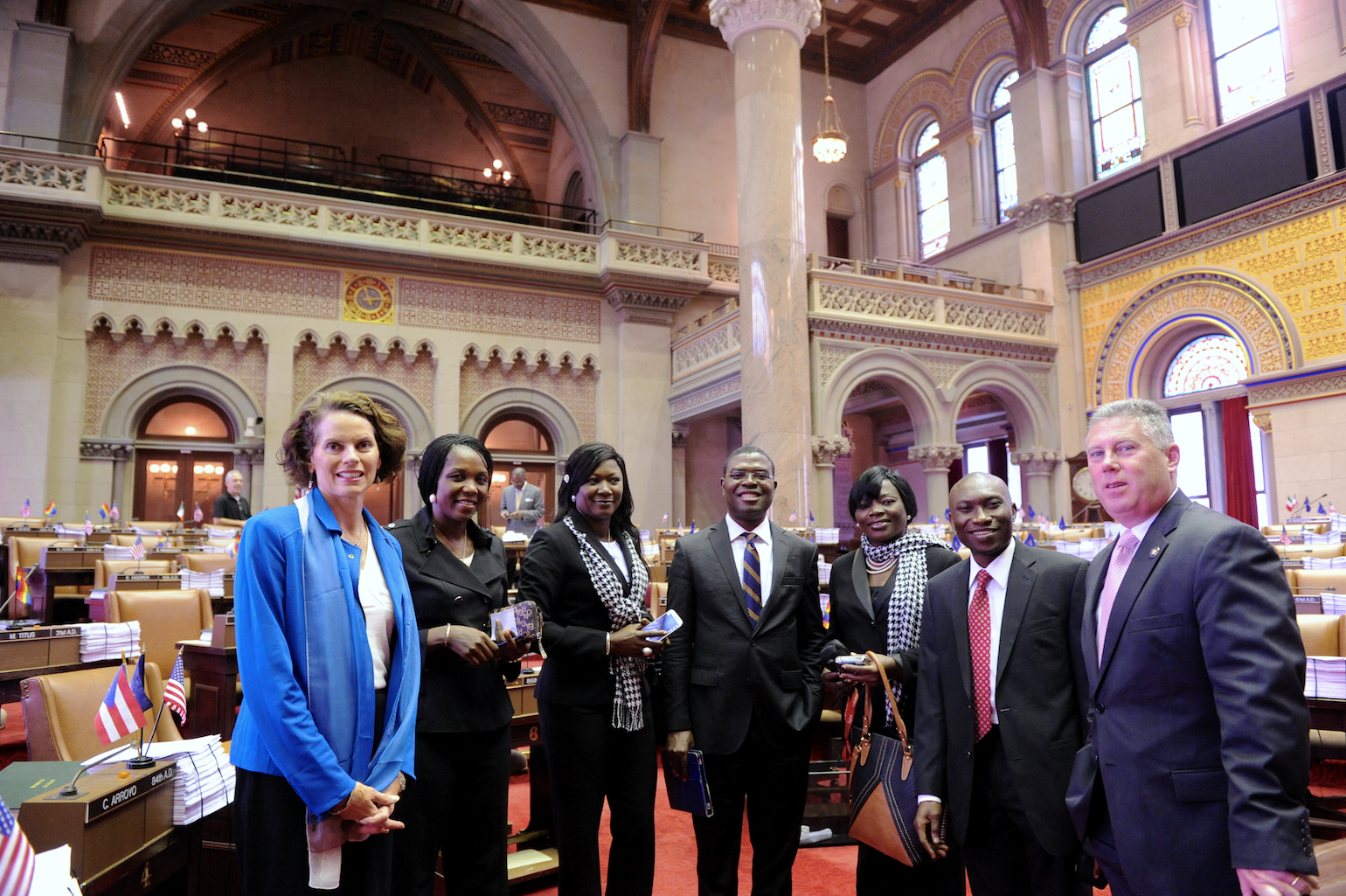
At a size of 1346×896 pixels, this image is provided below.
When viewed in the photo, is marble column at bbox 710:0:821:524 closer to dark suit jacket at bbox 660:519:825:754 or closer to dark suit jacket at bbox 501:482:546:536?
dark suit jacket at bbox 501:482:546:536

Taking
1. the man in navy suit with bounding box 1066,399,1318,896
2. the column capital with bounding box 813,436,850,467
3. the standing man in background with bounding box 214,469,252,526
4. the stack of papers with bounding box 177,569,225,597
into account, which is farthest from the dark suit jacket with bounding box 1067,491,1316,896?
the column capital with bounding box 813,436,850,467

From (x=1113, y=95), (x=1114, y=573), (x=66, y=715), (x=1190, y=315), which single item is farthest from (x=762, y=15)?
(x=66, y=715)

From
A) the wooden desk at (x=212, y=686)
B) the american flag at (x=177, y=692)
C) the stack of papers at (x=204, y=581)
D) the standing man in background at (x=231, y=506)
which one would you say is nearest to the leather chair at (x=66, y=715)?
the american flag at (x=177, y=692)

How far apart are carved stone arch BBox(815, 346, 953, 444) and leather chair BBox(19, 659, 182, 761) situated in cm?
971

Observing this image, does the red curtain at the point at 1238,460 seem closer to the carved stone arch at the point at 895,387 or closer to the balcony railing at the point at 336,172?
the carved stone arch at the point at 895,387

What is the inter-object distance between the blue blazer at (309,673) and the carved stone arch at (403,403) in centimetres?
1192

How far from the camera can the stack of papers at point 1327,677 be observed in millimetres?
3408

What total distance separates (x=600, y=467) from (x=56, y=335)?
41.0 feet

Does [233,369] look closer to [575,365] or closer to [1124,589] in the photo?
[575,365]

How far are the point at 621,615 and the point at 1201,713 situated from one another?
151 cm

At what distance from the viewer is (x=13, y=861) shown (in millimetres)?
1022

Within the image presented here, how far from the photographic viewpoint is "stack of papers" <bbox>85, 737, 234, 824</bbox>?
2338 millimetres

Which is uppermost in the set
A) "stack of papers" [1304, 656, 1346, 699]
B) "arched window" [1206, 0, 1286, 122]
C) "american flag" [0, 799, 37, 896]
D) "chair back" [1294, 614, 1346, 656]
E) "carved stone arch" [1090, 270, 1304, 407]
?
"arched window" [1206, 0, 1286, 122]

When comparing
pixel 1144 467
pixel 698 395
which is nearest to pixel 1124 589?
pixel 1144 467
